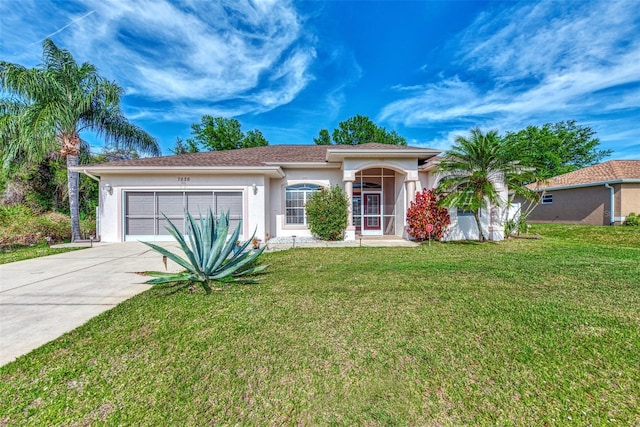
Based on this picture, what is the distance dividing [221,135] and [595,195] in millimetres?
36529

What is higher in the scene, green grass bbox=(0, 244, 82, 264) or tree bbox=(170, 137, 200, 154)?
tree bbox=(170, 137, 200, 154)

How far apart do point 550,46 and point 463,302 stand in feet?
57.8

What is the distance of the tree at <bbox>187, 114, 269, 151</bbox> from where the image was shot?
34188 millimetres

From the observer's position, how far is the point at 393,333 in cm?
345

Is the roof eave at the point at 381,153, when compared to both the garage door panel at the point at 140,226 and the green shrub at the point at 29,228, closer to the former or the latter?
the garage door panel at the point at 140,226

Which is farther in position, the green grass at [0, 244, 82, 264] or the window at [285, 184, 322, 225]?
the window at [285, 184, 322, 225]

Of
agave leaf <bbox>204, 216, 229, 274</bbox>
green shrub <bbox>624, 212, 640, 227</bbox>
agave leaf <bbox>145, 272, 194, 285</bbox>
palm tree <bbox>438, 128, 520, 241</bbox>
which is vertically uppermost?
palm tree <bbox>438, 128, 520, 241</bbox>

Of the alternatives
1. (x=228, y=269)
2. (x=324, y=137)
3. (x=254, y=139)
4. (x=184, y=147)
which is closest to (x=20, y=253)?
(x=228, y=269)

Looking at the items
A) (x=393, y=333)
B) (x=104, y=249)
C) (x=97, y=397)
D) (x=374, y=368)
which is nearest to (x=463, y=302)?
(x=393, y=333)

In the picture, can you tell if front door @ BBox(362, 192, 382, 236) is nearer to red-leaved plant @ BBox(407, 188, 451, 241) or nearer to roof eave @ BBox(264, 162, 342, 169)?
roof eave @ BBox(264, 162, 342, 169)

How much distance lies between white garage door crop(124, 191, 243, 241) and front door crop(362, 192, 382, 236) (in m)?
6.43

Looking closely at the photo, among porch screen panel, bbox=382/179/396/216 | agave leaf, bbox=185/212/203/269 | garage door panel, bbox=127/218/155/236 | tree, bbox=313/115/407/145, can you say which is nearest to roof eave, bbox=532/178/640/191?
porch screen panel, bbox=382/179/396/216

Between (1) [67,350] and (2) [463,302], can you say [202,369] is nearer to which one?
(1) [67,350]

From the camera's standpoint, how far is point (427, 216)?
11.4 m
